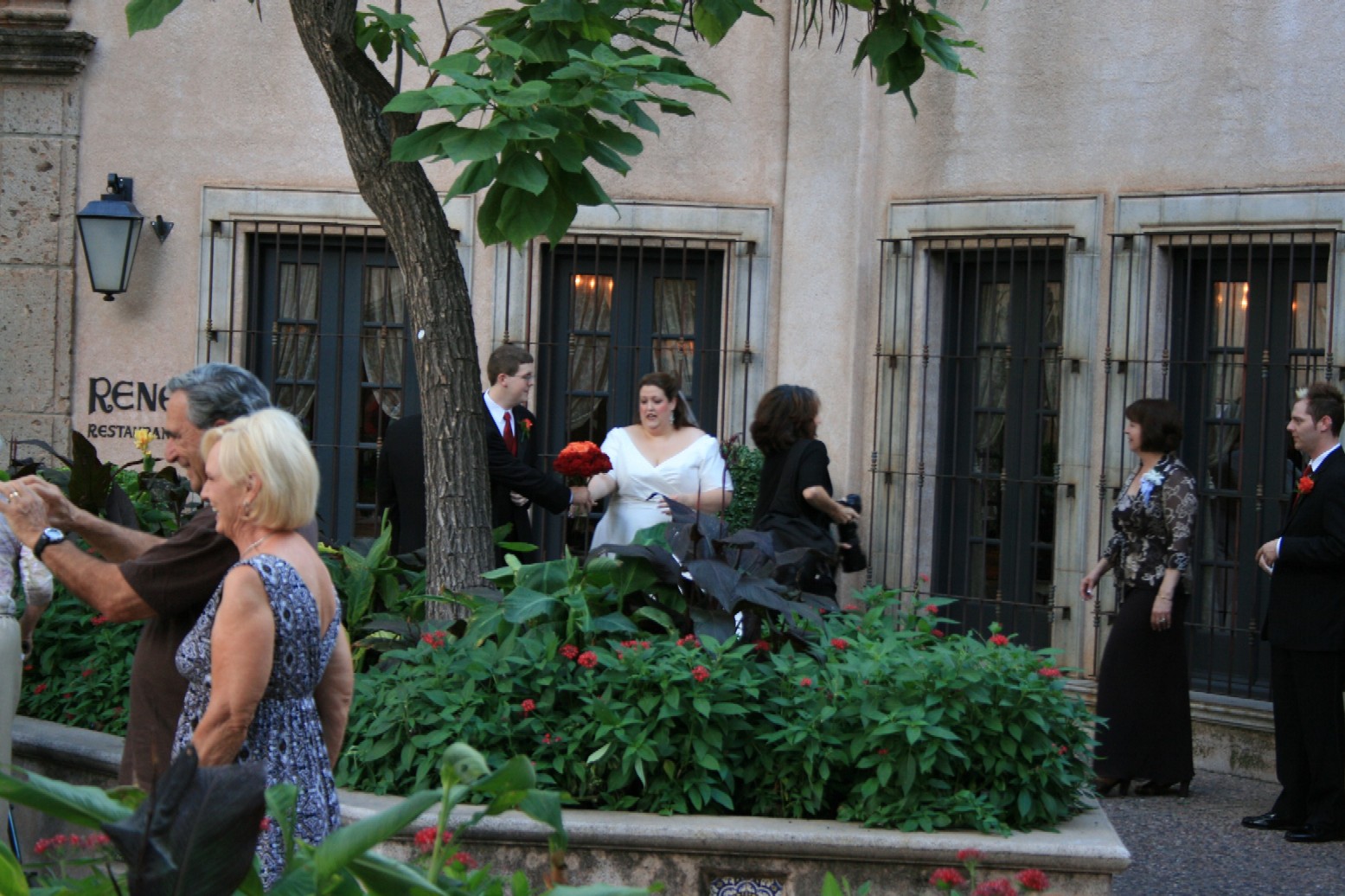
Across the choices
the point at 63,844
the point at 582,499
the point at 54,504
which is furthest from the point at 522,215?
the point at 582,499

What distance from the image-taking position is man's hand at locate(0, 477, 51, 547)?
3.53m

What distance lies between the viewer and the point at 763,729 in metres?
A: 4.58

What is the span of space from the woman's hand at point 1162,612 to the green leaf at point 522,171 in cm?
364

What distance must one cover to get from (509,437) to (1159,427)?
9.37 ft

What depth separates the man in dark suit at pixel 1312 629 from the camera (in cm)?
611

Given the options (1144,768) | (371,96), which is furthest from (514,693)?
(1144,768)

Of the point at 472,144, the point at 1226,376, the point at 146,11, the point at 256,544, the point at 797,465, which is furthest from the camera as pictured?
the point at 1226,376

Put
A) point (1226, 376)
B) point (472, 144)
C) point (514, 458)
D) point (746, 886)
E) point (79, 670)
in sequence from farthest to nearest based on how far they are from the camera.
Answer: point (1226, 376) → point (514, 458) → point (79, 670) → point (746, 886) → point (472, 144)

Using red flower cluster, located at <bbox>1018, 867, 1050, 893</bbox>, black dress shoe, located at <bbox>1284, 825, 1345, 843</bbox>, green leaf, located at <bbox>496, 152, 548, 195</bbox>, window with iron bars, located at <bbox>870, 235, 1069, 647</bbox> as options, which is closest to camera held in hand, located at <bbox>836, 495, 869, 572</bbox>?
window with iron bars, located at <bbox>870, 235, 1069, 647</bbox>

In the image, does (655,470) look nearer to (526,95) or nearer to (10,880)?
(526,95)

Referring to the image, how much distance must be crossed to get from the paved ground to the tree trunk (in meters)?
2.61

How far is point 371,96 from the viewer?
18.1 ft

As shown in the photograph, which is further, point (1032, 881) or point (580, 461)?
point (580, 461)

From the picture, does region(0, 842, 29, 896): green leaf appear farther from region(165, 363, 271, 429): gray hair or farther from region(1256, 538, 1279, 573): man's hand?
region(1256, 538, 1279, 573): man's hand
